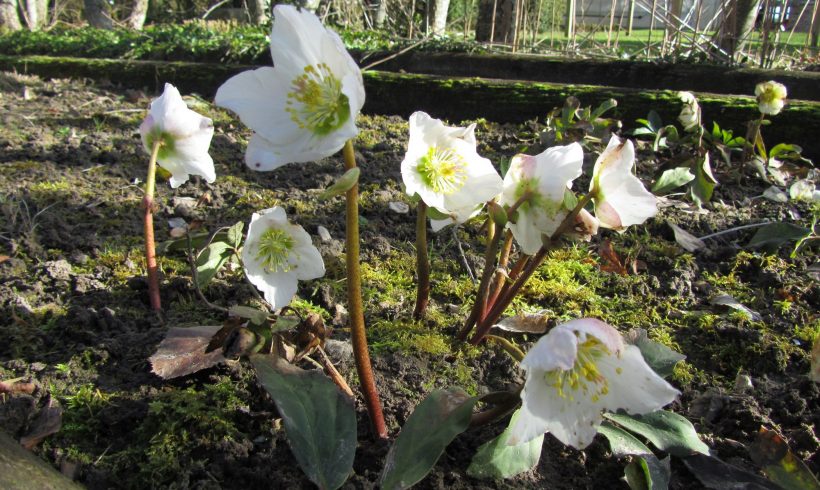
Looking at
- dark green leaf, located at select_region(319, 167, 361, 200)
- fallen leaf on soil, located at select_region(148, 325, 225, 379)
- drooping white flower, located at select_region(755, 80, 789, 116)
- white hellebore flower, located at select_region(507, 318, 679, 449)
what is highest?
dark green leaf, located at select_region(319, 167, 361, 200)

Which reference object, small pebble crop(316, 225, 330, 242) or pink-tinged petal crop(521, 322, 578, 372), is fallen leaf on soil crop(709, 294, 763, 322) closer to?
pink-tinged petal crop(521, 322, 578, 372)

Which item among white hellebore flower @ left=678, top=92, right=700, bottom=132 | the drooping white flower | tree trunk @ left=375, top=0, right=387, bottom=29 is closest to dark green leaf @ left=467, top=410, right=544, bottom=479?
white hellebore flower @ left=678, top=92, right=700, bottom=132

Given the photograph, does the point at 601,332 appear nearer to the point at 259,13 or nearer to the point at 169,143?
the point at 169,143

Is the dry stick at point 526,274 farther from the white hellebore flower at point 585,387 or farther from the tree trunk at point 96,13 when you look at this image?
the tree trunk at point 96,13

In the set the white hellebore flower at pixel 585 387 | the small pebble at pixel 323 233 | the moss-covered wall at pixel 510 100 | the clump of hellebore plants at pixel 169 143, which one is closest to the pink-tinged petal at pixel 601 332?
the white hellebore flower at pixel 585 387

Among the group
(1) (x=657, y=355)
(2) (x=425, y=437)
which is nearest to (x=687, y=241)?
(1) (x=657, y=355)
